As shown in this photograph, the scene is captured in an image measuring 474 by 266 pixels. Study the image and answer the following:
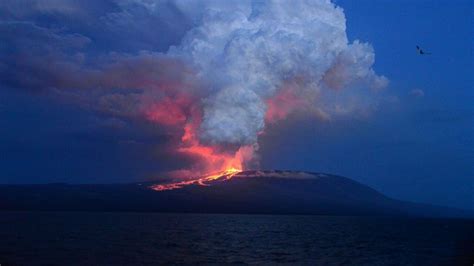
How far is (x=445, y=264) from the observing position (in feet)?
243

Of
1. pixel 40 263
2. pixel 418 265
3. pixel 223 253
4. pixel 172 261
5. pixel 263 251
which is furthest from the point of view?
pixel 263 251

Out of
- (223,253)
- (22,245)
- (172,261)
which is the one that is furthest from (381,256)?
(22,245)

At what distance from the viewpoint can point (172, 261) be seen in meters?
68.4

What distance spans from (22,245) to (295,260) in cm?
4603

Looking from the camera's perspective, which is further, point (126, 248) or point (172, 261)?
point (126, 248)

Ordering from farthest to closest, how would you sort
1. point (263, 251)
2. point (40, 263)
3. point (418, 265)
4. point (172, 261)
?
point (263, 251), point (418, 265), point (172, 261), point (40, 263)

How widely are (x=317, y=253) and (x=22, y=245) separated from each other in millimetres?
49499

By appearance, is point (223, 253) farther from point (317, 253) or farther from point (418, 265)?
point (418, 265)

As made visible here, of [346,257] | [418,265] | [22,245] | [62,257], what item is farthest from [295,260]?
[22,245]

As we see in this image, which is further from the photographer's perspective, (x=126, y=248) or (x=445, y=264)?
(x=126, y=248)

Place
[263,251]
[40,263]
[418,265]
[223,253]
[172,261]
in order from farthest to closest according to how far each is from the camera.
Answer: [263,251], [223,253], [418,265], [172,261], [40,263]

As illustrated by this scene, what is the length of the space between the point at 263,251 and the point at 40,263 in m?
38.1

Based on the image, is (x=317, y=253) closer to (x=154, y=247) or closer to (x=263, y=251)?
(x=263, y=251)

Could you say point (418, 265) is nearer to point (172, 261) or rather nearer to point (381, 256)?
point (381, 256)
